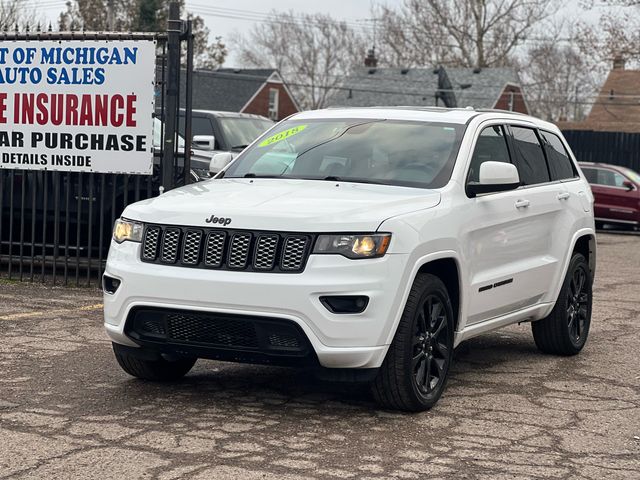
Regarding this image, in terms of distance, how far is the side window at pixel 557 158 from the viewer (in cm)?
855

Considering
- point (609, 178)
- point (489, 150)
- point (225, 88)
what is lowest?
point (609, 178)

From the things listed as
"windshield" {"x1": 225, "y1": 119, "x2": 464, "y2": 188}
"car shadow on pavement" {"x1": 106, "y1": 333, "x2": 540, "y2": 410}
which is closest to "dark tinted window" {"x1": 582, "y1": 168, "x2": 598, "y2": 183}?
"car shadow on pavement" {"x1": 106, "y1": 333, "x2": 540, "y2": 410}

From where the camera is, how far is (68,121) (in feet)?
36.4

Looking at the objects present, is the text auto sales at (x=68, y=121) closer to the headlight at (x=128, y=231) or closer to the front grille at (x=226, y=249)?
the headlight at (x=128, y=231)

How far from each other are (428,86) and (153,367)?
54.2 m

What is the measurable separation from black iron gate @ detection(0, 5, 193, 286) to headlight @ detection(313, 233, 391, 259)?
515 cm

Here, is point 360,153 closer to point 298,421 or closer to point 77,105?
point 298,421

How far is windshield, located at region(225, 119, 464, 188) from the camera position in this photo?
7000 millimetres

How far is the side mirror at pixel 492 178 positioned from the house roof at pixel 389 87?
5211 cm

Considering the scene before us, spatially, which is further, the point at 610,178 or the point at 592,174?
the point at 592,174

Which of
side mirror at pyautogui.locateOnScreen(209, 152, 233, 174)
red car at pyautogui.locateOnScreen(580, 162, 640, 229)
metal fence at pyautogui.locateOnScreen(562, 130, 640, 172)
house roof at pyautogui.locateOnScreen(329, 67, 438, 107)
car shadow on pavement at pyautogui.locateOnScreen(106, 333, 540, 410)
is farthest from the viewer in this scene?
house roof at pyautogui.locateOnScreen(329, 67, 438, 107)

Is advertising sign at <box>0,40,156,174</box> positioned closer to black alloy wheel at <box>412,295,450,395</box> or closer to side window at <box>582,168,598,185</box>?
black alloy wheel at <box>412,295,450,395</box>

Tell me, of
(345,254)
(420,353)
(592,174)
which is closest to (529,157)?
(420,353)

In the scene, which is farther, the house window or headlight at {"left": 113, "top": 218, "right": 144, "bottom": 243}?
the house window
